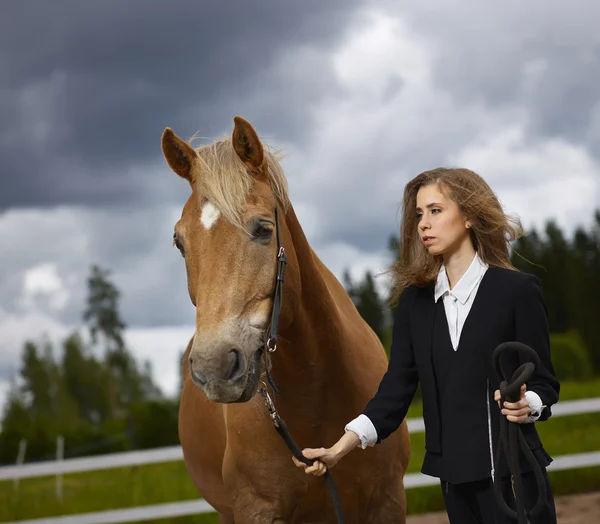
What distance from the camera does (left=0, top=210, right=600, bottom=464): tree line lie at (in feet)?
65.1

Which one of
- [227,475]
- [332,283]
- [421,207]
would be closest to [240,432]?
[227,475]

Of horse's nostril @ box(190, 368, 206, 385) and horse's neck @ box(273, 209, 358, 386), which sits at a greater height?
horse's neck @ box(273, 209, 358, 386)

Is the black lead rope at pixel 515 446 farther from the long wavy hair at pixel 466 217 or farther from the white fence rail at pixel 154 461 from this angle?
the white fence rail at pixel 154 461

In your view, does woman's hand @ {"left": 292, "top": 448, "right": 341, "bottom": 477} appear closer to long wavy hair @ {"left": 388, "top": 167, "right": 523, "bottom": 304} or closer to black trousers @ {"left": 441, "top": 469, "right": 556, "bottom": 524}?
black trousers @ {"left": 441, "top": 469, "right": 556, "bottom": 524}

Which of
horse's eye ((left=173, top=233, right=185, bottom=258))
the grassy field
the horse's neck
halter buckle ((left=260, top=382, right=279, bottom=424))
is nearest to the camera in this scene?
horse's eye ((left=173, top=233, right=185, bottom=258))

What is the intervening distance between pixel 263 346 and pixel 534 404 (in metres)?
0.84

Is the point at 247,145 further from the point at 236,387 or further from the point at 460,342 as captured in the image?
the point at 460,342

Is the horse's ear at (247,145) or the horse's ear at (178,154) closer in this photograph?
the horse's ear at (247,145)

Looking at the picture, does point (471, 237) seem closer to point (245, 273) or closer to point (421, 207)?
point (421, 207)

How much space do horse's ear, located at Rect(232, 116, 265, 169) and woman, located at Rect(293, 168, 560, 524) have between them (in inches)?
21.6

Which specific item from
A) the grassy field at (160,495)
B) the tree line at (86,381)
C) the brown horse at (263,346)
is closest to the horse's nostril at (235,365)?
the brown horse at (263,346)

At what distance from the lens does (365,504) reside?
3121 mm

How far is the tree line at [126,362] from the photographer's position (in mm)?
19828

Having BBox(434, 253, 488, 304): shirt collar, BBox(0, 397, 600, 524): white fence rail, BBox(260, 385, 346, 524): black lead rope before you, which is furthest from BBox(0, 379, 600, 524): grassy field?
BBox(434, 253, 488, 304): shirt collar
